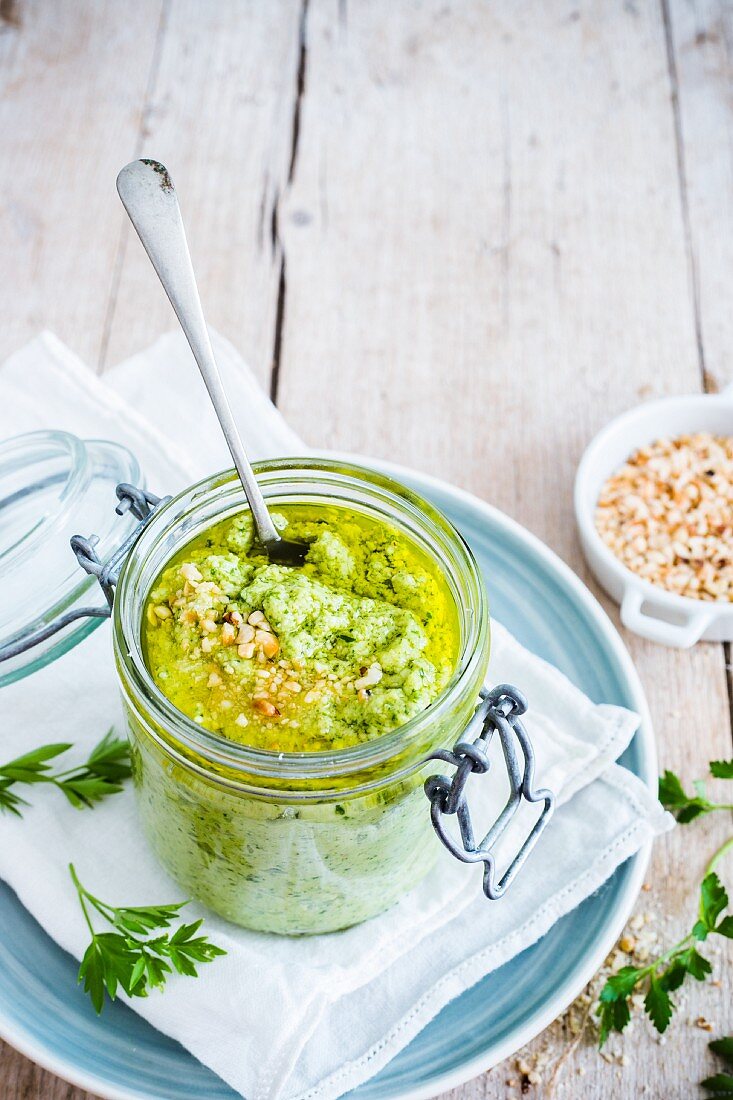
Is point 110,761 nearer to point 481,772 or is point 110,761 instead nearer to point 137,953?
point 137,953

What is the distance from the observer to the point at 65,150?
2736mm

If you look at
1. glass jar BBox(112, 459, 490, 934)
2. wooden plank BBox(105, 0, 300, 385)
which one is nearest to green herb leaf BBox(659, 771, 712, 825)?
glass jar BBox(112, 459, 490, 934)

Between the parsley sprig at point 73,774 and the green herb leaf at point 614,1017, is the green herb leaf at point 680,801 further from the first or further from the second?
the parsley sprig at point 73,774

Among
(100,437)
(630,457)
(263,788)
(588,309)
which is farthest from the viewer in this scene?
(588,309)

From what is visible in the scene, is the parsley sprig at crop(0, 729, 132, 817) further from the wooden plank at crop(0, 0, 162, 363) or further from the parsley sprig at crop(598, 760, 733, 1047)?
the wooden plank at crop(0, 0, 162, 363)

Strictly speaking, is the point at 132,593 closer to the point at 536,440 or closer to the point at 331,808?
the point at 331,808

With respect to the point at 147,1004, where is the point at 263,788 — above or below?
above

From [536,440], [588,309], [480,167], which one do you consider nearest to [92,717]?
[536,440]

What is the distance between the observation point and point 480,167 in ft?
9.09

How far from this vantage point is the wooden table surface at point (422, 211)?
2375mm

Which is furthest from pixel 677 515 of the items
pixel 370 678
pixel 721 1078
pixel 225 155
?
pixel 225 155

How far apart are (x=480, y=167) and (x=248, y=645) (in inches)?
73.2

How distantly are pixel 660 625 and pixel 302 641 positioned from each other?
2.95 feet

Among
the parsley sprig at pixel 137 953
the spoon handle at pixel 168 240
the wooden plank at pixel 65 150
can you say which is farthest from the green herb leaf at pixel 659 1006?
the wooden plank at pixel 65 150
